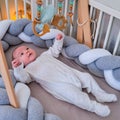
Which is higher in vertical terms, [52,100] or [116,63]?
[116,63]

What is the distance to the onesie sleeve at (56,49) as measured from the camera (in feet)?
3.76

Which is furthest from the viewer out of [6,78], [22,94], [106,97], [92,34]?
[92,34]

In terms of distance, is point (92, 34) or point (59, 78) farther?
point (92, 34)

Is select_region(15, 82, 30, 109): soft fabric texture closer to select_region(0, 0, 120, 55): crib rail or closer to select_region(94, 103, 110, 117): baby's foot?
select_region(94, 103, 110, 117): baby's foot

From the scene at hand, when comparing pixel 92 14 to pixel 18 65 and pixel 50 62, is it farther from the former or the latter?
pixel 18 65

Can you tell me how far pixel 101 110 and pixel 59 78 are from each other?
27 cm

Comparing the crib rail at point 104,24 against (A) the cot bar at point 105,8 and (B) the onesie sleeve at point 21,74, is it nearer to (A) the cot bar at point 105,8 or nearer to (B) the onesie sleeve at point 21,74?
(A) the cot bar at point 105,8

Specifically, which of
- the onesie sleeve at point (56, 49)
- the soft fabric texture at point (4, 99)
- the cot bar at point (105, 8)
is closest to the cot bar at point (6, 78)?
the soft fabric texture at point (4, 99)

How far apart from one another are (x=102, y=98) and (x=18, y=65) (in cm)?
44

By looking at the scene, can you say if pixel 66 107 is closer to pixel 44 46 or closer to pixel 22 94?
pixel 22 94

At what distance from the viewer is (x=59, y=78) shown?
3.35 ft

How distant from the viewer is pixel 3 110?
0.74 m

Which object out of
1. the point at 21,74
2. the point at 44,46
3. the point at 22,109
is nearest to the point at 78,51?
the point at 44,46

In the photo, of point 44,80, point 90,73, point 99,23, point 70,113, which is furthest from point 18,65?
point 99,23
